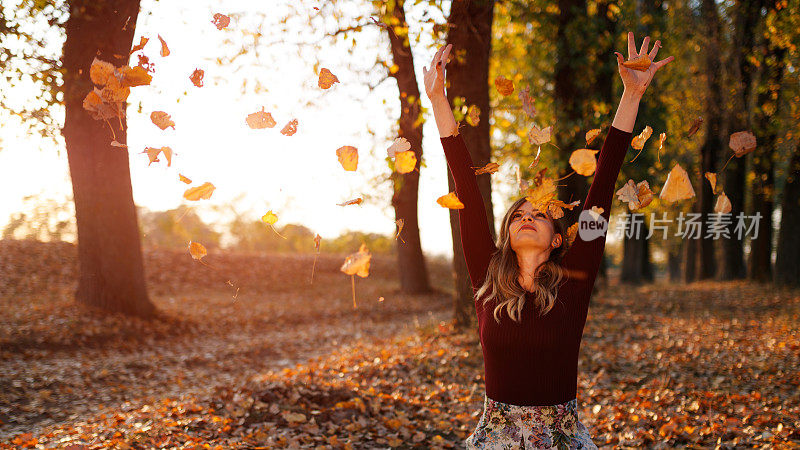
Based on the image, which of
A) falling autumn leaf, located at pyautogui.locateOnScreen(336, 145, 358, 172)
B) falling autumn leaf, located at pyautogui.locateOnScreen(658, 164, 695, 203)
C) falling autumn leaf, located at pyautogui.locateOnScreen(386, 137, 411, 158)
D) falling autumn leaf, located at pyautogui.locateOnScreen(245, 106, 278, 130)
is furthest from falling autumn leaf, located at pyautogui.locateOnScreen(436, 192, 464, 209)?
falling autumn leaf, located at pyautogui.locateOnScreen(245, 106, 278, 130)

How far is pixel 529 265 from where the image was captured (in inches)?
116

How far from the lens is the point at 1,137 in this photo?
902cm

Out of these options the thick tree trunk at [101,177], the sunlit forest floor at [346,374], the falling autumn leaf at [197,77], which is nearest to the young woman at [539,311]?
the falling autumn leaf at [197,77]

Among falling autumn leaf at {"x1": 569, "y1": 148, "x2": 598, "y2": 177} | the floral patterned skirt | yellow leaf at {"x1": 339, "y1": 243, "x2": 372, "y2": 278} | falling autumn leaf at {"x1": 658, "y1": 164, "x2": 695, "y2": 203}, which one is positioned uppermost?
falling autumn leaf at {"x1": 569, "y1": 148, "x2": 598, "y2": 177}

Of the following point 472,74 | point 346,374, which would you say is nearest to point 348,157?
point 346,374

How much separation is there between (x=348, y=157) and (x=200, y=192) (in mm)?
965

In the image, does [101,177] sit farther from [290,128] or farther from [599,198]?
[599,198]

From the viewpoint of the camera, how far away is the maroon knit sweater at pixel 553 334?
110 inches

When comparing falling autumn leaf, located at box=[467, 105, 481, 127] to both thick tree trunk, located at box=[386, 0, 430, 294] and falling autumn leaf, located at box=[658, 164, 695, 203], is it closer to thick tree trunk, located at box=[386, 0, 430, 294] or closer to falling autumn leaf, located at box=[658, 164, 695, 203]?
falling autumn leaf, located at box=[658, 164, 695, 203]

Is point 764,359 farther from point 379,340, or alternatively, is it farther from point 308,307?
point 308,307

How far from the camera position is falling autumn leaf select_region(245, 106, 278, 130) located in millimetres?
3529

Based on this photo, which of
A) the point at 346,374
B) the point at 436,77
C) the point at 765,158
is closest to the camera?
the point at 436,77

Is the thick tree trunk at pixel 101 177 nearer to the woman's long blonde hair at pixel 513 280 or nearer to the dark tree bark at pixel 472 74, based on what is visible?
the dark tree bark at pixel 472 74

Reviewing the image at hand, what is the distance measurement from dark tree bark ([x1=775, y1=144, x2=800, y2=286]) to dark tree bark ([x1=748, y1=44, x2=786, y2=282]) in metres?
0.65
